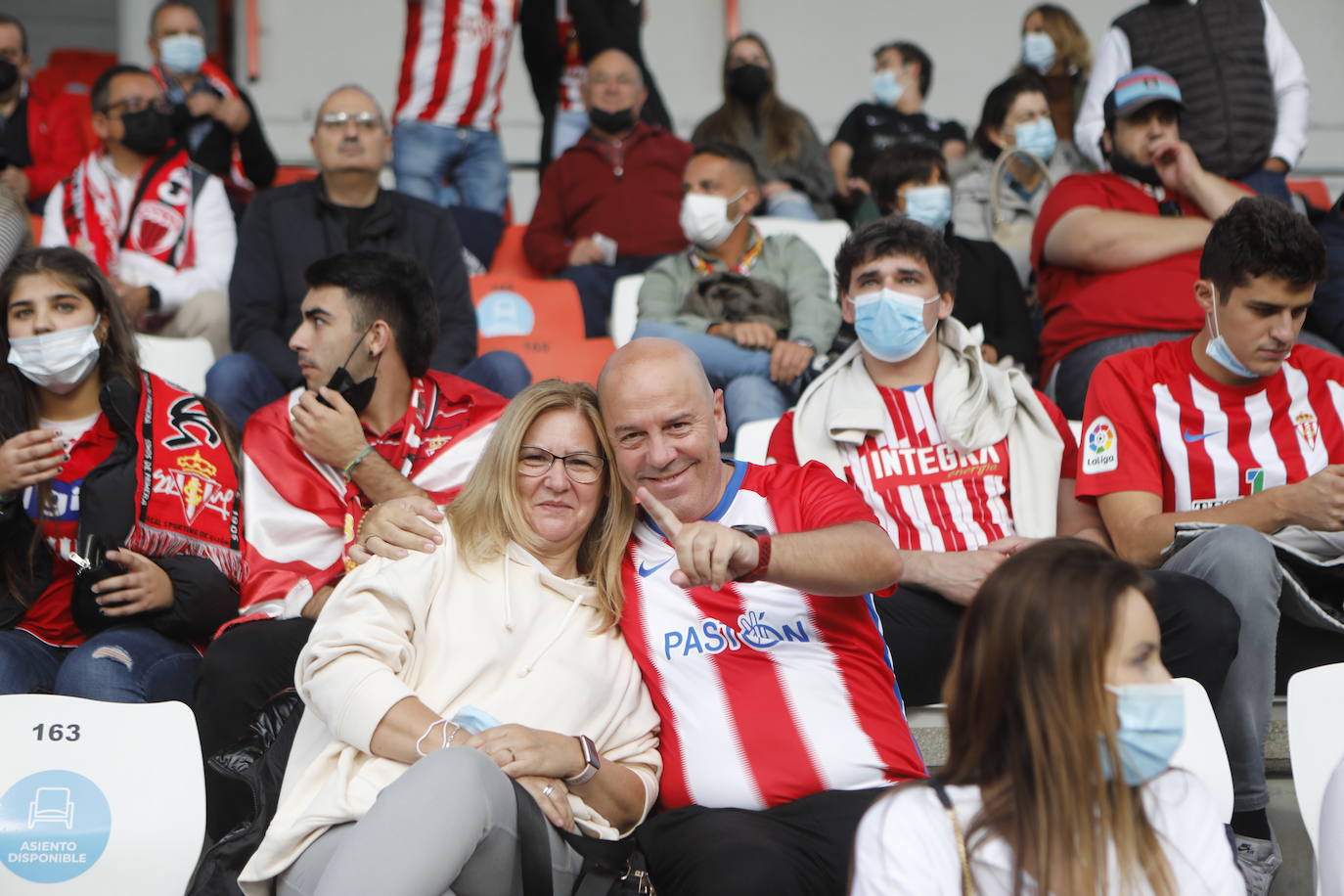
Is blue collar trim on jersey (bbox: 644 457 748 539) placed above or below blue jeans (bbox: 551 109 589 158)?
below

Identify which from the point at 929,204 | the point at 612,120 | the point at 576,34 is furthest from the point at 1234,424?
the point at 576,34

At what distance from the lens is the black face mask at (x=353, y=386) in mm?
3197

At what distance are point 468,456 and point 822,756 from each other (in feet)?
4.21

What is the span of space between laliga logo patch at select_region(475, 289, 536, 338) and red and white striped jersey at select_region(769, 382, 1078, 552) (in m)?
1.96

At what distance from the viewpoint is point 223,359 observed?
3.95 metres

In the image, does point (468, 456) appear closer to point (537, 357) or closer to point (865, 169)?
point (537, 357)

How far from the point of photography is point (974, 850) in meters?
1.56

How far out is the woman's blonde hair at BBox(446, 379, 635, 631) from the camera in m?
2.45

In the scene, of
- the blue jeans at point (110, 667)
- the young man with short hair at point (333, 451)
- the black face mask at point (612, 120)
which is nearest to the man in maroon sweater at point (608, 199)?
the black face mask at point (612, 120)

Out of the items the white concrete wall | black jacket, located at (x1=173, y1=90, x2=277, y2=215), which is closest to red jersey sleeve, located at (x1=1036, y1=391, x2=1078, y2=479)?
black jacket, located at (x1=173, y1=90, x2=277, y2=215)

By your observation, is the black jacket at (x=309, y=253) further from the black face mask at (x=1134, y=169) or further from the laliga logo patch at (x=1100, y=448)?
the black face mask at (x=1134, y=169)

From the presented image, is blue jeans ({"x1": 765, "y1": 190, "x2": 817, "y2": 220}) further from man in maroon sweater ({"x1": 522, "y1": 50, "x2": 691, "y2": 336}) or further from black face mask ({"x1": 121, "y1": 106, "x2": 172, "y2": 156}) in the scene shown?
black face mask ({"x1": 121, "y1": 106, "x2": 172, "y2": 156})

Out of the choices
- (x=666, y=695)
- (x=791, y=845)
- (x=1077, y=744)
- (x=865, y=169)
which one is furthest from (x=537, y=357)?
(x=1077, y=744)

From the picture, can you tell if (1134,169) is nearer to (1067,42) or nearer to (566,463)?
(1067,42)
